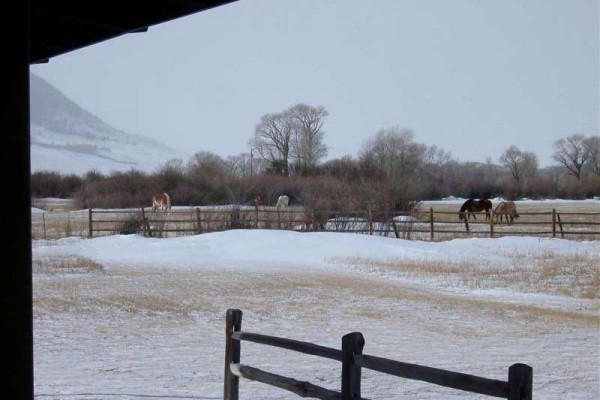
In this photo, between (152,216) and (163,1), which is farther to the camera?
(152,216)

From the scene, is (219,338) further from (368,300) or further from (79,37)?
(79,37)

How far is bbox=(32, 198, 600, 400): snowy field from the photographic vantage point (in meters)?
12.7

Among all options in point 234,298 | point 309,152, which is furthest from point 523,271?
point 309,152

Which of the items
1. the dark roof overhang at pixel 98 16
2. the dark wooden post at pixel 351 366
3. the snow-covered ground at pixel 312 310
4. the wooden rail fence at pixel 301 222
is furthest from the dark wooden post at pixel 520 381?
the wooden rail fence at pixel 301 222

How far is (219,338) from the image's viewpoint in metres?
17.2

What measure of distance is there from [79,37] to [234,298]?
1719cm

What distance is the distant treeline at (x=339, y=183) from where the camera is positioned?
174ft

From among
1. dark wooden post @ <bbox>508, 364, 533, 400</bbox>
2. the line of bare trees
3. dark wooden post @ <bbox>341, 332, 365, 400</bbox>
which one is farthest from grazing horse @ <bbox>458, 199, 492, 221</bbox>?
dark wooden post @ <bbox>508, 364, 533, 400</bbox>

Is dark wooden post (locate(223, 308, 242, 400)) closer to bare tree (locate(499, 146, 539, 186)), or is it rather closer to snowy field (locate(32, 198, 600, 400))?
snowy field (locate(32, 198, 600, 400))

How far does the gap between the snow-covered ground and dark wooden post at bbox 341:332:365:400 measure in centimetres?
418

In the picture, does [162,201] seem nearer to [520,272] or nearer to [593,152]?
[520,272]

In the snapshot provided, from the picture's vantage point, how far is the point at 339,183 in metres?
54.7

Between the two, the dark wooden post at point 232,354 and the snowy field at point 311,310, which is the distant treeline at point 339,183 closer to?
the snowy field at point 311,310

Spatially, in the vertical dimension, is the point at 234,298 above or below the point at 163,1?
below
